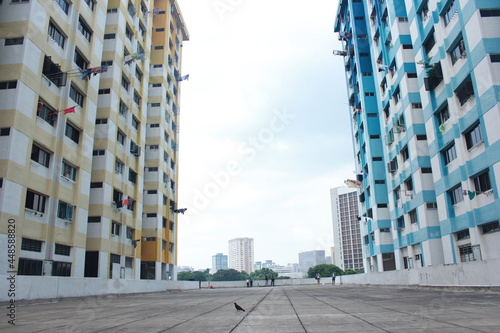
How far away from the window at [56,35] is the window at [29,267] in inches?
635

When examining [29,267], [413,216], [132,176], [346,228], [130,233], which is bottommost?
[29,267]

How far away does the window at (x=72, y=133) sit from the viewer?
30170 millimetres

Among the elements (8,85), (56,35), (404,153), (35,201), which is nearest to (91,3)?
(56,35)

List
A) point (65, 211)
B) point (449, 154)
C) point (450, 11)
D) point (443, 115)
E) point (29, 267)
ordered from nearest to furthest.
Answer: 1. point (29, 267)
2. point (65, 211)
3. point (450, 11)
4. point (449, 154)
5. point (443, 115)

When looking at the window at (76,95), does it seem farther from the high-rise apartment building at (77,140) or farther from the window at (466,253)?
the window at (466,253)

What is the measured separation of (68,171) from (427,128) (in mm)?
30651

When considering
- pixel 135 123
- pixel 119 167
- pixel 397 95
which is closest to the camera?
pixel 119 167

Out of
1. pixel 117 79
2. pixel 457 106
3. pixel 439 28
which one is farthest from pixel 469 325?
pixel 117 79

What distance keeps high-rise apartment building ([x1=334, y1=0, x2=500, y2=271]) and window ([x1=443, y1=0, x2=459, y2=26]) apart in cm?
8

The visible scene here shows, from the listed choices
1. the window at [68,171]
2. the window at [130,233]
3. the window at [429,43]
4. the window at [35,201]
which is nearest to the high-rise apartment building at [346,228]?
the window at [429,43]

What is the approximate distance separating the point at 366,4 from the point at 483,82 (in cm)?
3294

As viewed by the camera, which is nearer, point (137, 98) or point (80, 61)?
point (80, 61)

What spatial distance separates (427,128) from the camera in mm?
33719

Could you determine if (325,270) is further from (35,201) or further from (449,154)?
(35,201)
